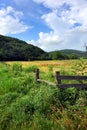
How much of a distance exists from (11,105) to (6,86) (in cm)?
365

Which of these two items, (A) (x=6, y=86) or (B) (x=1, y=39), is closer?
(A) (x=6, y=86)

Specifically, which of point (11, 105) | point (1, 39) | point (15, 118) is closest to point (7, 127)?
point (15, 118)

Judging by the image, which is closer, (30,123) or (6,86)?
(30,123)

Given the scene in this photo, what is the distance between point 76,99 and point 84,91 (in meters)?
0.63

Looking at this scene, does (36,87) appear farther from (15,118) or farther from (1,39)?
(1,39)

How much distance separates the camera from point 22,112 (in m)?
12.0

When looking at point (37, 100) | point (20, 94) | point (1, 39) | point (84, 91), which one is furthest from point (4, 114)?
point (1, 39)

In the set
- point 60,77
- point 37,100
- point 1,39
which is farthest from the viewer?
point 1,39

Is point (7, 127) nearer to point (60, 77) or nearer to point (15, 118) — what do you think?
point (15, 118)

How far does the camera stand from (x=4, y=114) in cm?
1213

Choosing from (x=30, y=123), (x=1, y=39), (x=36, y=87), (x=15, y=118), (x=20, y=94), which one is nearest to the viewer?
(x=30, y=123)

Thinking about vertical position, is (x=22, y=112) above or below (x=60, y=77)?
below

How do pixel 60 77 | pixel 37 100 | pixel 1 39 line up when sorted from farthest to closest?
pixel 1 39
pixel 60 77
pixel 37 100

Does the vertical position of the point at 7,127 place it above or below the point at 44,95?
below
